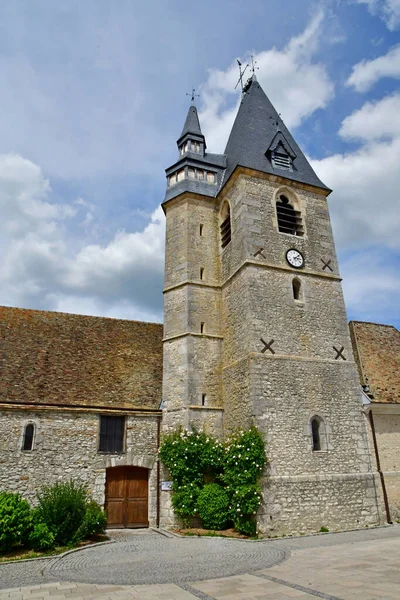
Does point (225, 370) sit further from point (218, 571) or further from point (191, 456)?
point (218, 571)

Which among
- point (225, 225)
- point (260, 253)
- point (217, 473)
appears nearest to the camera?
point (217, 473)

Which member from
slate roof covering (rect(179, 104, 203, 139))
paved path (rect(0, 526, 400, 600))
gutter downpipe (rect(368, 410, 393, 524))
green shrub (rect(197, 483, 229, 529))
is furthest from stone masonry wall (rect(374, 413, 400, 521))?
slate roof covering (rect(179, 104, 203, 139))

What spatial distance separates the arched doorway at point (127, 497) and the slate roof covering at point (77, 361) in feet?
7.19

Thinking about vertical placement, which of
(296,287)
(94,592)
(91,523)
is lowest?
(94,592)

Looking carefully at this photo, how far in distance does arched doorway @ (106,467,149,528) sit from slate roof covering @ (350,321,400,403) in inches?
334

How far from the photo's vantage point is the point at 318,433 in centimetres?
1351

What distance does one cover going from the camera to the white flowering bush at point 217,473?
1190 cm

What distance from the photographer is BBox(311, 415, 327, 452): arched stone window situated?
13289 mm

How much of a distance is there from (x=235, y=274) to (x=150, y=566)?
32.2 feet

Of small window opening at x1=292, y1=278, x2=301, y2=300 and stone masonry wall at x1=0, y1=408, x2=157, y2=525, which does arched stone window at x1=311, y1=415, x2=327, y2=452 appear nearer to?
small window opening at x1=292, y1=278, x2=301, y2=300

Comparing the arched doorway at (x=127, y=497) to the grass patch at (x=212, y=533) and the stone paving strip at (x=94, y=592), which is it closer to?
the grass patch at (x=212, y=533)

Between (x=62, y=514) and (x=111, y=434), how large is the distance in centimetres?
363

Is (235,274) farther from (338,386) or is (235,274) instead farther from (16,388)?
(16,388)

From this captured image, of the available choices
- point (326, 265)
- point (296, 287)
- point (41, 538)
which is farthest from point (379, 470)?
point (41, 538)
